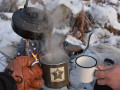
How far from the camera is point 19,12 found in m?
1.78

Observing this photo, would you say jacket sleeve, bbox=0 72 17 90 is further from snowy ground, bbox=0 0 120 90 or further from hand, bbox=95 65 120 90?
snowy ground, bbox=0 0 120 90

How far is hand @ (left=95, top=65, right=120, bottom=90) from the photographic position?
1227 millimetres

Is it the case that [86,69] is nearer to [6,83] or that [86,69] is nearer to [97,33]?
[6,83]

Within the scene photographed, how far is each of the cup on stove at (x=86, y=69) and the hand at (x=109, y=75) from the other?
0.17ft

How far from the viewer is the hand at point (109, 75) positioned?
1227 mm

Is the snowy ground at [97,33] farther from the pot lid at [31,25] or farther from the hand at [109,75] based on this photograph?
the hand at [109,75]

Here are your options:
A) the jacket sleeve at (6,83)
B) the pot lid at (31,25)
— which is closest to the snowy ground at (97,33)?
the pot lid at (31,25)

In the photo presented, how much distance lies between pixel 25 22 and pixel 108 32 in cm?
203

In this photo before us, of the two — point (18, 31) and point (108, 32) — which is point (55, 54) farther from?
point (108, 32)

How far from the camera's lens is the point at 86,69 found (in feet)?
4.25

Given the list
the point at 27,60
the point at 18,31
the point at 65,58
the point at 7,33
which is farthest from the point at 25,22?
the point at 7,33

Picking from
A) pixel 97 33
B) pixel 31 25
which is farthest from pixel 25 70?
pixel 97 33

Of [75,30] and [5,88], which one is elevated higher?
[5,88]

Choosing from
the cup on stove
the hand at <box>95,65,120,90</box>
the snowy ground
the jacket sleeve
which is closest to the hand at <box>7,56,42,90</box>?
the jacket sleeve
